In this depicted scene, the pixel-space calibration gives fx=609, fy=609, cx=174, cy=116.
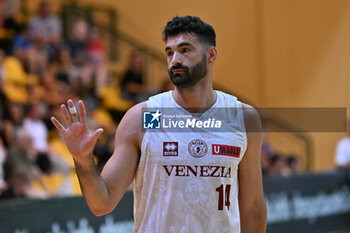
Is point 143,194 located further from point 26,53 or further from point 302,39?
point 302,39

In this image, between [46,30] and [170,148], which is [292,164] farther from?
[170,148]

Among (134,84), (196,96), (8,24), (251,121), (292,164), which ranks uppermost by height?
(8,24)

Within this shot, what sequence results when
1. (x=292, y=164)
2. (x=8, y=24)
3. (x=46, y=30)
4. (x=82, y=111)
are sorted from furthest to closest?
(x=292, y=164) → (x=46, y=30) → (x=8, y=24) → (x=82, y=111)

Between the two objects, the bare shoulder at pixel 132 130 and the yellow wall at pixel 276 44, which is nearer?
the bare shoulder at pixel 132 130

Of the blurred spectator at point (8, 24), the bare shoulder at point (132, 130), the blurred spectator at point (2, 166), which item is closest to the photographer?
the bare shoulder at point (132, 130)

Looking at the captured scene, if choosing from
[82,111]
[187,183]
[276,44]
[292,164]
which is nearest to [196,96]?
[187,183]

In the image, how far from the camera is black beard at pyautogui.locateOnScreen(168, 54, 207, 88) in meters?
3.97

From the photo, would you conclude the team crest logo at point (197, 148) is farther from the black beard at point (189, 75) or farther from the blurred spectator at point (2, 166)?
the blurred spectator at point (2, 166)

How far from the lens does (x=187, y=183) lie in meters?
3.91

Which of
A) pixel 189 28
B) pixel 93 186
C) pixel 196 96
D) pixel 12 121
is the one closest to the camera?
pixel 93 186

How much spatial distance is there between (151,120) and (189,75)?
0.39 m

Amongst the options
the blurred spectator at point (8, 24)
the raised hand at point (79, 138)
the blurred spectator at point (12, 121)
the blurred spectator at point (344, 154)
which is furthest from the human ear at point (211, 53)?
the blurred spectator at point (344, 154)

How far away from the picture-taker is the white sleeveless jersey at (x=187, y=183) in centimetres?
389

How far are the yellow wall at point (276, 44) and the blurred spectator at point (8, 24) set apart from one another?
120 inches
